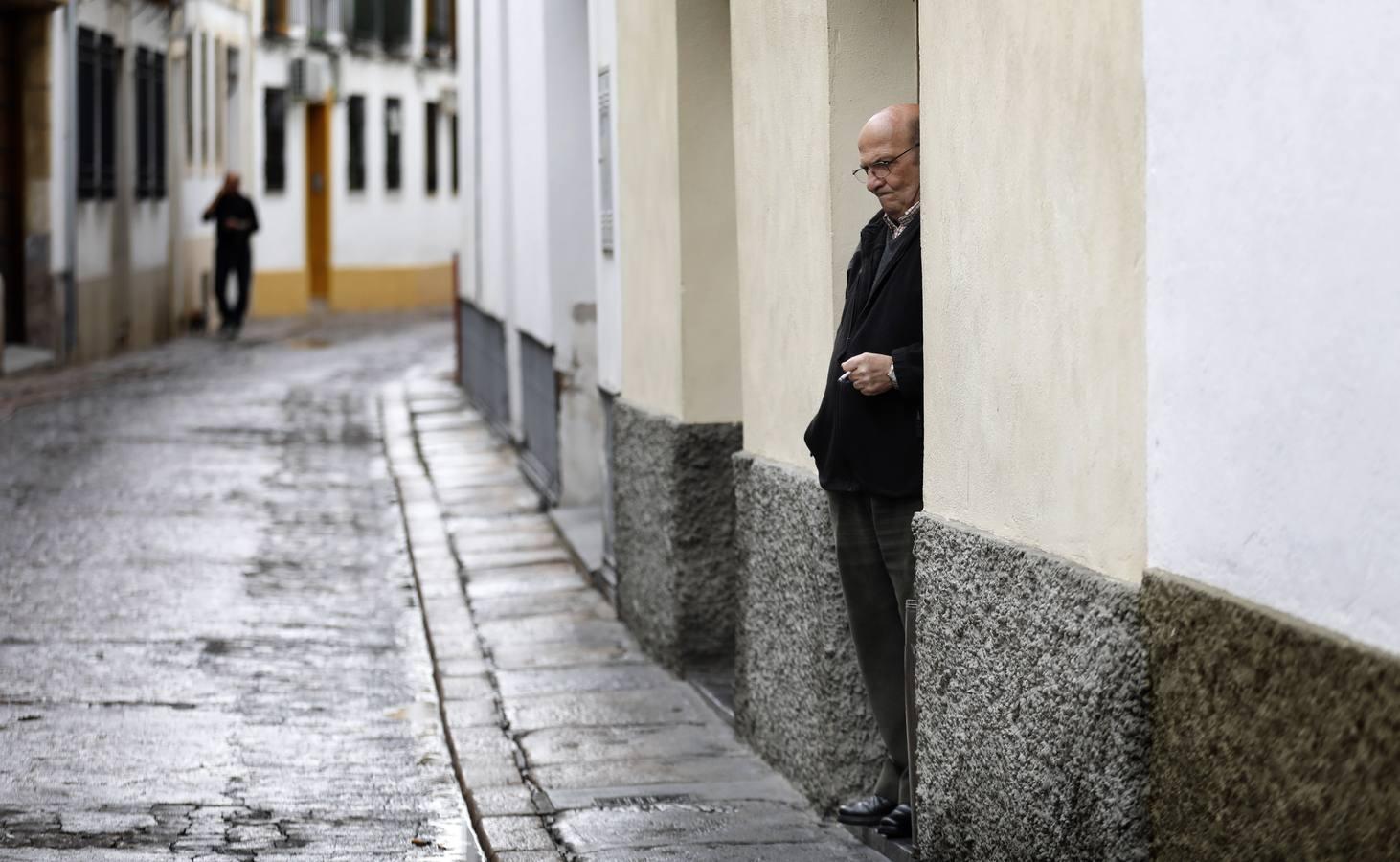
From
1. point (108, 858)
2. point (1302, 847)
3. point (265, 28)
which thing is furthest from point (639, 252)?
point (265, 28)

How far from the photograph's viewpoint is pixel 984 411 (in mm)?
4668

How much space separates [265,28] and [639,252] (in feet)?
97.0

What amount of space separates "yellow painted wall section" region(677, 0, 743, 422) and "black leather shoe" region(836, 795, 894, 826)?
89.7 inches

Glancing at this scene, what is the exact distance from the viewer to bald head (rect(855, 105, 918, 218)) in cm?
525

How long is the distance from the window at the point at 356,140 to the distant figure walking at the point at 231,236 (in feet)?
31.5

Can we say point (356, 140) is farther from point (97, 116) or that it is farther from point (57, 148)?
point (57, 148)

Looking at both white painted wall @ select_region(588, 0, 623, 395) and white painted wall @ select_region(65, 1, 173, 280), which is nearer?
white painted wall @ select_region(588, 0, 623, 395)

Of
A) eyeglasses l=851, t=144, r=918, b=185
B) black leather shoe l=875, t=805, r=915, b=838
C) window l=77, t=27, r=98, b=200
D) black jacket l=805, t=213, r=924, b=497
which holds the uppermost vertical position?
window l=77, t=27, r=98, b=200

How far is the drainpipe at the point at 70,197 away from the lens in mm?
22891

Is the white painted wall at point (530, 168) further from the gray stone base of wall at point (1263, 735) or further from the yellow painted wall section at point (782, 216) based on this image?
the gray stone base of wall at point (1263, 735)

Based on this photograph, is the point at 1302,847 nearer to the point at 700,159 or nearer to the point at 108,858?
the point at 108,858

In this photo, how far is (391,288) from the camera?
127 feet

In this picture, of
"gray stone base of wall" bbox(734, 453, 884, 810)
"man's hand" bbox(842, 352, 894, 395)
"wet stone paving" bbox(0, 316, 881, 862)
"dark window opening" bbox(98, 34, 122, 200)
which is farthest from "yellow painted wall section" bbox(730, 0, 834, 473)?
"dark window opening" bbox(98, 34, 122, 200)

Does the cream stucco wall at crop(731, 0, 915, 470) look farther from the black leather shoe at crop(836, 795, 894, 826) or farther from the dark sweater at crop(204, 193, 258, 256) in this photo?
the dark sweater at crop(204, 193, 258, 256)
